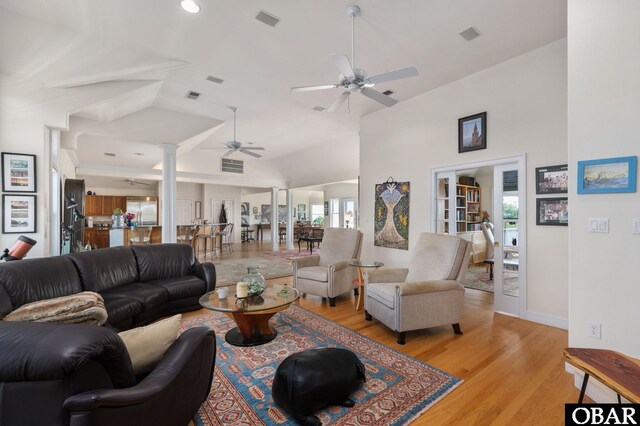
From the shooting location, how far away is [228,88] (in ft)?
14.8

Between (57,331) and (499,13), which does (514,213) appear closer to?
(499,13)

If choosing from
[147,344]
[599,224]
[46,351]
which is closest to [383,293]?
[599,224]

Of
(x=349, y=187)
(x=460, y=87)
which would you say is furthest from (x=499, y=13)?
(x=349, y=187)

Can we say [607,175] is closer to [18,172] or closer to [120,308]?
[120,308]

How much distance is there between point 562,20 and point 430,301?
313 cm

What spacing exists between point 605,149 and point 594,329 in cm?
128

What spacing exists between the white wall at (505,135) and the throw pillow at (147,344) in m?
3.92

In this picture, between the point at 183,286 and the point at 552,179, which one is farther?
the point at 183,286

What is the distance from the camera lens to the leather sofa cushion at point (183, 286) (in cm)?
363

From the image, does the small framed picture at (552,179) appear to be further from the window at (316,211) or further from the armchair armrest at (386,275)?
the window at (316,211)

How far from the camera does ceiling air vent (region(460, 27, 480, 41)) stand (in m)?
3.05

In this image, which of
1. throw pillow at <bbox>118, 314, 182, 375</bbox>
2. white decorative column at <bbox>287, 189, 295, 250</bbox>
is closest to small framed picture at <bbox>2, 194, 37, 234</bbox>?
throw pillow at <bbox>118, 314, 182, 375</bbox>

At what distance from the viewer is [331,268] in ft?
13.1

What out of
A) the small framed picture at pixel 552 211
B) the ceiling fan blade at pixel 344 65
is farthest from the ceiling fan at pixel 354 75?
the small framed picture at pixel 552 211
